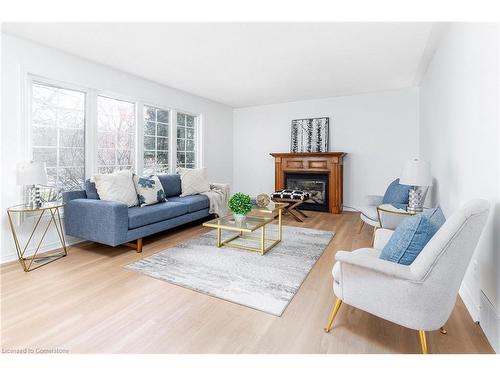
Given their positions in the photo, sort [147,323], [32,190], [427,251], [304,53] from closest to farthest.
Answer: [427,251] < [147,323] < [32,190] < [304,53]

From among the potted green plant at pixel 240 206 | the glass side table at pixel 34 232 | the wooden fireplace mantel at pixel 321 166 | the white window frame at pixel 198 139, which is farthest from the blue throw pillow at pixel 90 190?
the wooden fireplace mantel at pixel 321 166

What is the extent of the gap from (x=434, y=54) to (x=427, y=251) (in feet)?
10.5

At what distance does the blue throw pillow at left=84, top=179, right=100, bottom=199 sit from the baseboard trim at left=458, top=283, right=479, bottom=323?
12.6 feet

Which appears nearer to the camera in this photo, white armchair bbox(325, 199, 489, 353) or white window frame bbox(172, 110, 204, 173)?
white armchair bbox(325, 199, 489, 353)

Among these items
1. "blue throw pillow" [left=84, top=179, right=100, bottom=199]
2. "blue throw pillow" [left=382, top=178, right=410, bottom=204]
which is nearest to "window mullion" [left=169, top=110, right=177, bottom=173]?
"blue throw pillow" [left=84, top=179, right=100, bottom=199]

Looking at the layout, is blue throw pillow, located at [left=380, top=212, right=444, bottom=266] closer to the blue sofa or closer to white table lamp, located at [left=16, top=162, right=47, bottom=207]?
the blue sofa

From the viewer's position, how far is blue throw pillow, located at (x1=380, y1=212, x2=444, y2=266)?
1.53 m

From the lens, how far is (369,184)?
18.4 ft
